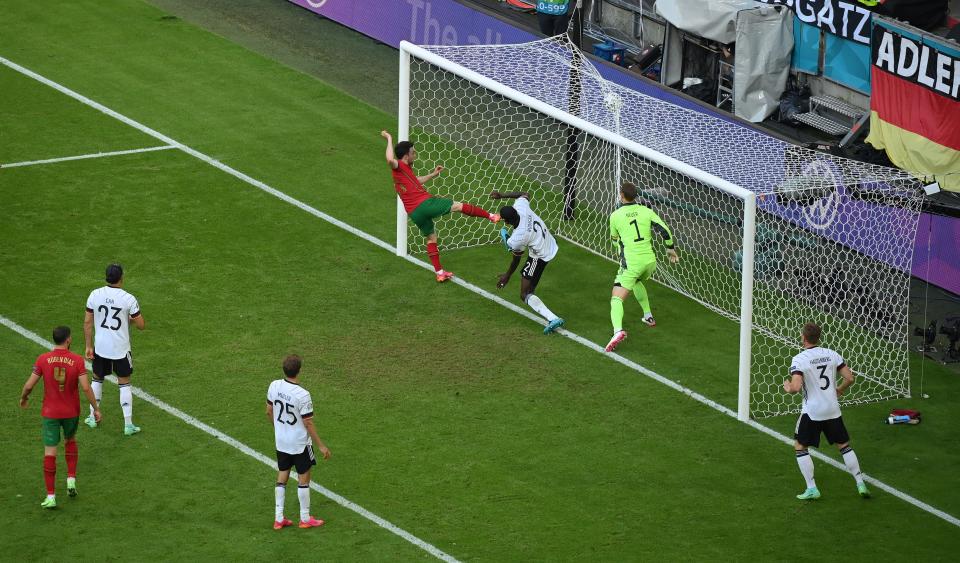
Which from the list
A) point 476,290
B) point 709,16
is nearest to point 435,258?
point 476,290

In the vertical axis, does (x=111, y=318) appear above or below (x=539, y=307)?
above

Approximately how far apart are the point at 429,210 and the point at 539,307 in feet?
6.31

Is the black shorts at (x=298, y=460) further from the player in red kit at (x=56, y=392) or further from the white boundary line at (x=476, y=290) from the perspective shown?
the white boundary line at (x=476, y=290)

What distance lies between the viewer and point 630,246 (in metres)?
17.2

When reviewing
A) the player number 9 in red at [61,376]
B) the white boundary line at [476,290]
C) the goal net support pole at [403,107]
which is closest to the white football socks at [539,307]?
the white boundary line at [476,290]

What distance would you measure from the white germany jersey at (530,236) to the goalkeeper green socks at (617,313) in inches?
40.2

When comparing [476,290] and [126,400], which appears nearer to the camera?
[126,400]

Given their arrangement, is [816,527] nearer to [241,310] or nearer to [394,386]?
[394,386]

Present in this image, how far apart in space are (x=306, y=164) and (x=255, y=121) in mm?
1935

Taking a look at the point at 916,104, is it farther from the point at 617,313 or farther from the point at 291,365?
the point at 291,365

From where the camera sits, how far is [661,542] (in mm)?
13586

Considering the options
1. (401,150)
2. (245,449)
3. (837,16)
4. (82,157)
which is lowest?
(245,449)

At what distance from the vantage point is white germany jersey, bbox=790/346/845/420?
1398 cm

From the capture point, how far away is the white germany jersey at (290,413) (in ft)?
42.5
